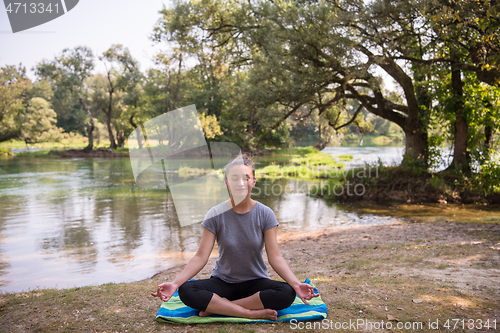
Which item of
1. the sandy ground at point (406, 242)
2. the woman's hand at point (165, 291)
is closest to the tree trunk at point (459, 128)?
the sandy ground at point (406, 242)

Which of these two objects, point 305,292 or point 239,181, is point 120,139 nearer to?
point 239,181

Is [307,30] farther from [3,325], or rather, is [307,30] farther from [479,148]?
[3,325]

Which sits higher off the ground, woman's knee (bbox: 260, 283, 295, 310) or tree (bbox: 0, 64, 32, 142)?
tree (bbox: 0, 64, 32, 142)

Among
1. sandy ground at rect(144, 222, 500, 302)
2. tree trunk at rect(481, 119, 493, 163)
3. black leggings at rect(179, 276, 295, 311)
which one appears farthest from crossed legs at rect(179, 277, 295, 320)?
tree trunk at rect(481, 119, 493, 163)

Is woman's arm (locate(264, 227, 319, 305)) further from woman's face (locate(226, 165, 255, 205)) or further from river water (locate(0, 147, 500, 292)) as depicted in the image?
river water (locate(0, 147, 500, 292))

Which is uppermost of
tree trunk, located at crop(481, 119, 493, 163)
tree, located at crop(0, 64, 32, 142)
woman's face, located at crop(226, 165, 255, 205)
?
tree, located at crop(0, 64, 32, 142)

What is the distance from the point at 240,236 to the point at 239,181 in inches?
19.6

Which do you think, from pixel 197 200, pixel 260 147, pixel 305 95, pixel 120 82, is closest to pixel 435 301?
pixel 305 95

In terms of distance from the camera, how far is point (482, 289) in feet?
12.2

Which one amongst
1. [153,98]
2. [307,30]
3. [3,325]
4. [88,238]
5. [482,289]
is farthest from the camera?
[153,98]

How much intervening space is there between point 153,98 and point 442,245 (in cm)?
3383

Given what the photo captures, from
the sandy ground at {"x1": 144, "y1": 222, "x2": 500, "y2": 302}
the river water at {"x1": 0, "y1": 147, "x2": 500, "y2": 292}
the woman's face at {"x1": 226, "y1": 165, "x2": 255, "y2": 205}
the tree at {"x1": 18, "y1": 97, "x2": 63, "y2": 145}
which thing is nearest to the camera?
the woman's face at {"x1": 226, "y1": 165, "x2": 255, "y2": 205}

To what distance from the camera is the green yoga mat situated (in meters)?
2.98

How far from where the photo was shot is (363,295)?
3619 millimetres
